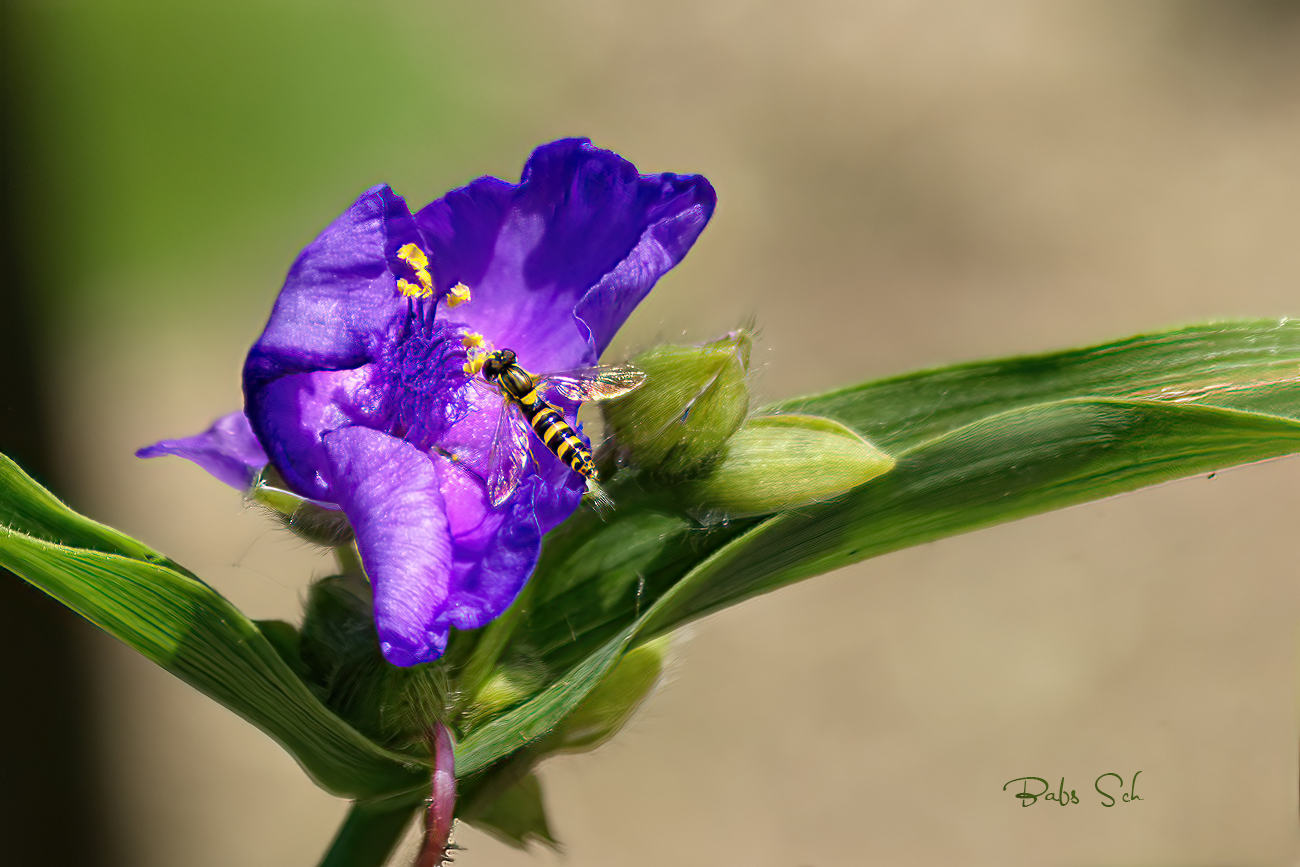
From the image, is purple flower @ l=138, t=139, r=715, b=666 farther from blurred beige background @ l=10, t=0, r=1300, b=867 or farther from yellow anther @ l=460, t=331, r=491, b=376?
blurred beige background @ l=10, t=0, r=1300, b=867

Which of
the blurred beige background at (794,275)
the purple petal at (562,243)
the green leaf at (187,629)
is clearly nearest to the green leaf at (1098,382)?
the purple petal at (562,243)

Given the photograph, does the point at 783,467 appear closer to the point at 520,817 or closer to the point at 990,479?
the point at 990,479

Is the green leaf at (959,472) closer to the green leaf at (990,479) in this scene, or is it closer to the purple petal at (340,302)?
the green leaf at (990,479)


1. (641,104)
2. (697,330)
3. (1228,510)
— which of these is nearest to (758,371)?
(697,330)

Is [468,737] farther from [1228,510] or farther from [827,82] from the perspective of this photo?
[827,82]
